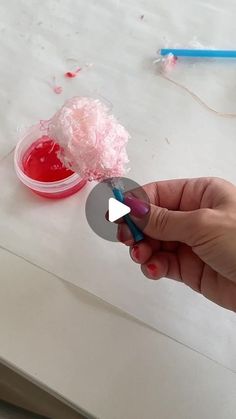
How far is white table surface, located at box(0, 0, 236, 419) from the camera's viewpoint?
56 cm

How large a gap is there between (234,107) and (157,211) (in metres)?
0.28

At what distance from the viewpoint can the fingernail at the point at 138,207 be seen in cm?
53

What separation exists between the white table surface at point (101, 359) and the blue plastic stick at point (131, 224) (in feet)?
0.32

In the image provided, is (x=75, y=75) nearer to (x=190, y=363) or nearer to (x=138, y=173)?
(x=138, y=173)

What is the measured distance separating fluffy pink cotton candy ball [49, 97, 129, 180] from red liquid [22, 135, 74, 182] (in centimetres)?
11

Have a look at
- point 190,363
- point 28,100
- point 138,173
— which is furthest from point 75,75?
point 190,363

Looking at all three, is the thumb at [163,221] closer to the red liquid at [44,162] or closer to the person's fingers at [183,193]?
the person's fingers at [183,193]

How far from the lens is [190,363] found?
1.85ft

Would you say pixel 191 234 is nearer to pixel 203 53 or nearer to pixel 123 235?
pixel 123 235

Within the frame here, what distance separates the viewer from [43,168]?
676mm
